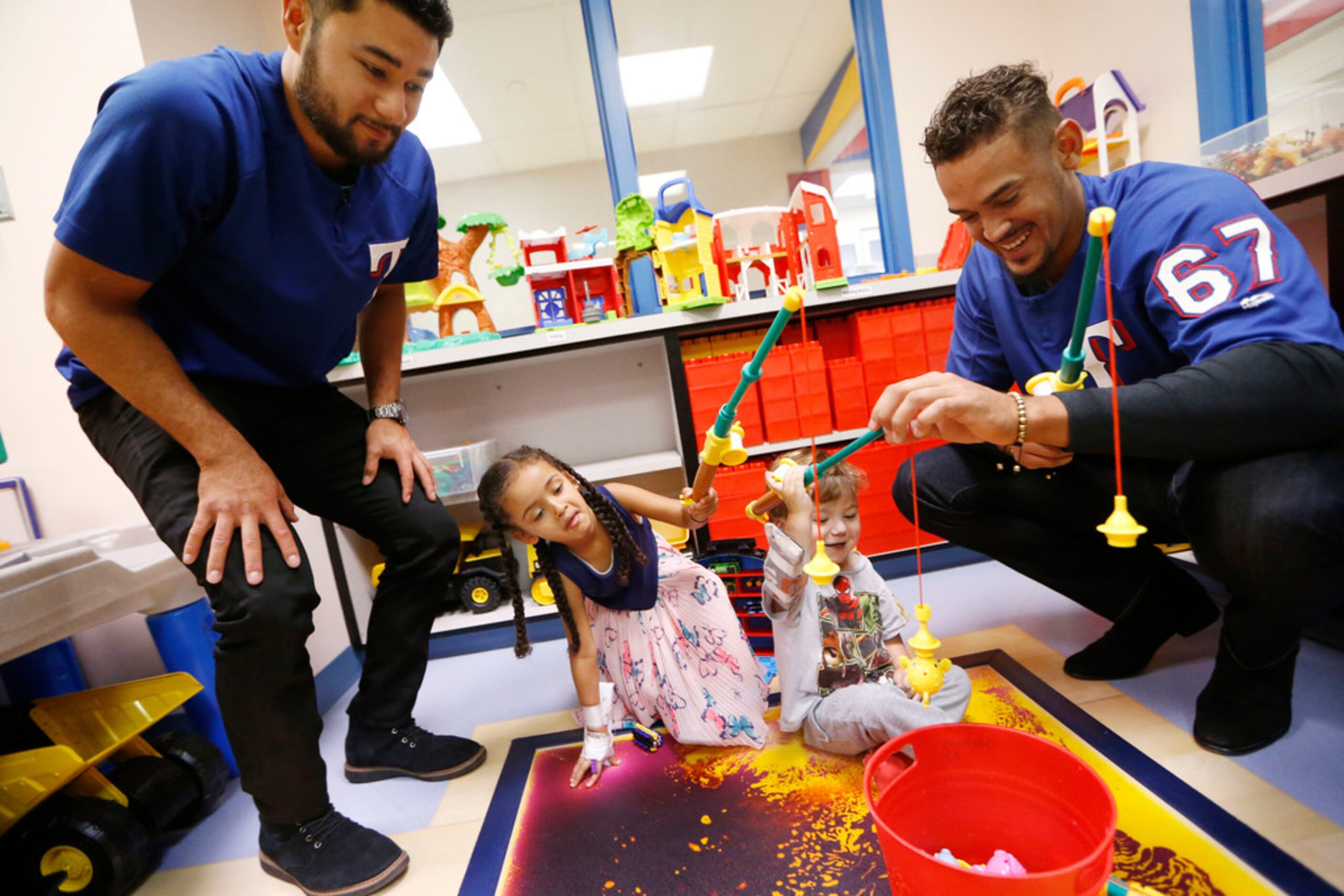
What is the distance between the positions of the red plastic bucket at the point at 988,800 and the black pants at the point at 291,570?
0.79 m

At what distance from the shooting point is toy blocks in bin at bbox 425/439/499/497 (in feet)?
6.05

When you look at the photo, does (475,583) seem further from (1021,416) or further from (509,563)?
(1021,416)

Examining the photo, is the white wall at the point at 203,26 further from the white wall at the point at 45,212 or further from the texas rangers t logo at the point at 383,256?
the texas rangers t logo at the point at 383,256

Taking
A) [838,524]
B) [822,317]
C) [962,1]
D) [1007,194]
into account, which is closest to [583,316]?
[822,317]

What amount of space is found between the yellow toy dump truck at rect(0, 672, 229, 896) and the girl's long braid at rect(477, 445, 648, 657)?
0.67 m

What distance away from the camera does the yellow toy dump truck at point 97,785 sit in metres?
0.96

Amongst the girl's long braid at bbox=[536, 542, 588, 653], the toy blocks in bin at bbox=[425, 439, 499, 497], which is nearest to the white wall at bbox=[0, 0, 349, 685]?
the toy blocks in bin at bbox=[425, 439, 499, 497]

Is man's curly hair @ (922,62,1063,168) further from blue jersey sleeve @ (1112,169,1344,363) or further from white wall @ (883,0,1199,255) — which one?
white wall @ (883,0,1199,255)

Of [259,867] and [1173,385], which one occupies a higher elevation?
[1173,385]

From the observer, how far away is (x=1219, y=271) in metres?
0.84

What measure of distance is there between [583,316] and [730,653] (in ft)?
3.44

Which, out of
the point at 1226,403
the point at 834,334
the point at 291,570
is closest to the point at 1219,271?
the point at 1226,403

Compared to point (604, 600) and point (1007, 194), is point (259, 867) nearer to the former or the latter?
point (604, 600)

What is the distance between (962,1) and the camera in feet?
7.02
